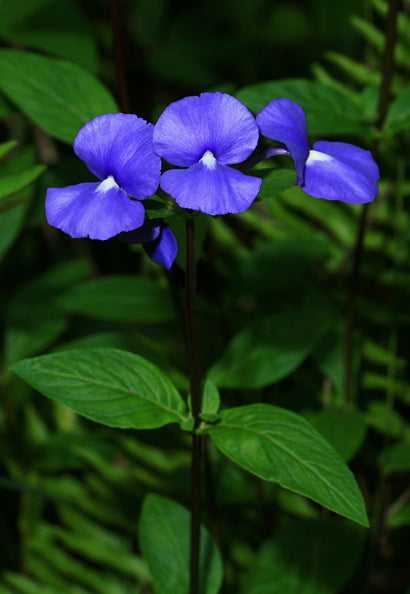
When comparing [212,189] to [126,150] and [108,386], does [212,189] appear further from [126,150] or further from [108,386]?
[108,386]

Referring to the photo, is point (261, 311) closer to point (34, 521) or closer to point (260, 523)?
point (260, 523)

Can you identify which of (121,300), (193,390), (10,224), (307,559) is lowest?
(307,559)

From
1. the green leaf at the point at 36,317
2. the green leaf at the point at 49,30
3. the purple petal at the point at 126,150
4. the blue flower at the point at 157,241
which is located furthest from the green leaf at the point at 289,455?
the green leaf at the point at 49,30

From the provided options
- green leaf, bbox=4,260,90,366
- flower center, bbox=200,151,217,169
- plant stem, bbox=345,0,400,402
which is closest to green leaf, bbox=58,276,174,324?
green leaf, bbox=4,260,90,366

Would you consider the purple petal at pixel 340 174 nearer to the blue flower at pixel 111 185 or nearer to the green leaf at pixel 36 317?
the blue flower at pixel 111 185

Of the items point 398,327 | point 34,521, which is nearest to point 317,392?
point 398,327

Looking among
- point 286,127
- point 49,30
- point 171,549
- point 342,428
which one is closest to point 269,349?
point 342,428

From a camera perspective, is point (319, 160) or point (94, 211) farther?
point (319, 160)

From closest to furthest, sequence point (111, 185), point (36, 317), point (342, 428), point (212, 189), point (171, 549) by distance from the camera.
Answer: point (212, 189), point (111, 185), point (171, 549), point (342, 428), point (36, 317)
